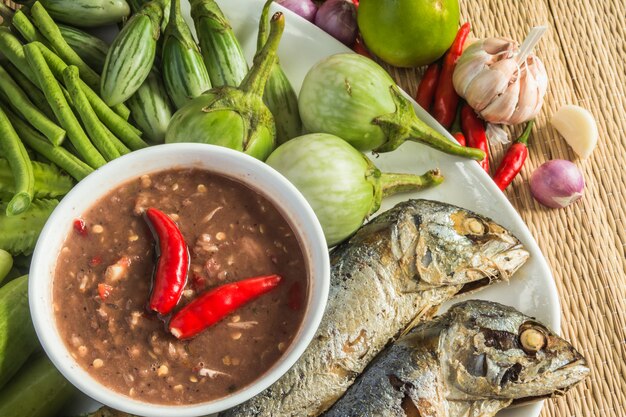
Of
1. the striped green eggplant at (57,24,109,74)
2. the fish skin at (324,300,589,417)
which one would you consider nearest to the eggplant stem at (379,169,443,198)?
the fish skin at (324,300,589,417)

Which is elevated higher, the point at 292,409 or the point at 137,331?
the point at 137,331

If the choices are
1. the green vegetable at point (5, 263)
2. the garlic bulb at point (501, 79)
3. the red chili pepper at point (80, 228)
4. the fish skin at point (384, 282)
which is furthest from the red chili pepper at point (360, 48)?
the green vegetable at point (5, 263)

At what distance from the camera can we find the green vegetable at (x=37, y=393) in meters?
2.29

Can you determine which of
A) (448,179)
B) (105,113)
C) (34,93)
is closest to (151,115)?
(105,113)

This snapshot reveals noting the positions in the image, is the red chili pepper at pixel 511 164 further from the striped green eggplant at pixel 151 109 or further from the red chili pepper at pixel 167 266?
the red chili pepper at pixel 167 266

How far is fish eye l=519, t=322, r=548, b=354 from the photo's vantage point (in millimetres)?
2252

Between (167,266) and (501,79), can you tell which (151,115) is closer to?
(167,266)

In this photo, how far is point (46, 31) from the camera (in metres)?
2.57

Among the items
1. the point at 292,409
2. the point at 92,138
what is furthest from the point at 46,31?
the point at 292,409

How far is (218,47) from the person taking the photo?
2.64 m

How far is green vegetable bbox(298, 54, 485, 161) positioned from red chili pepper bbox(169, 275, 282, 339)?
0.81 meters

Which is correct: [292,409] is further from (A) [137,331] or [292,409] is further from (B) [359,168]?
(B) [359,168]

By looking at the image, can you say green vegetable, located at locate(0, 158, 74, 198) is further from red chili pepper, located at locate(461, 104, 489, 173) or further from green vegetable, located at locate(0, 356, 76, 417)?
red chili pepper, located at locate(461, 104, 489, 173)

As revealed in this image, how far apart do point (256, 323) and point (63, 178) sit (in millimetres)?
957
